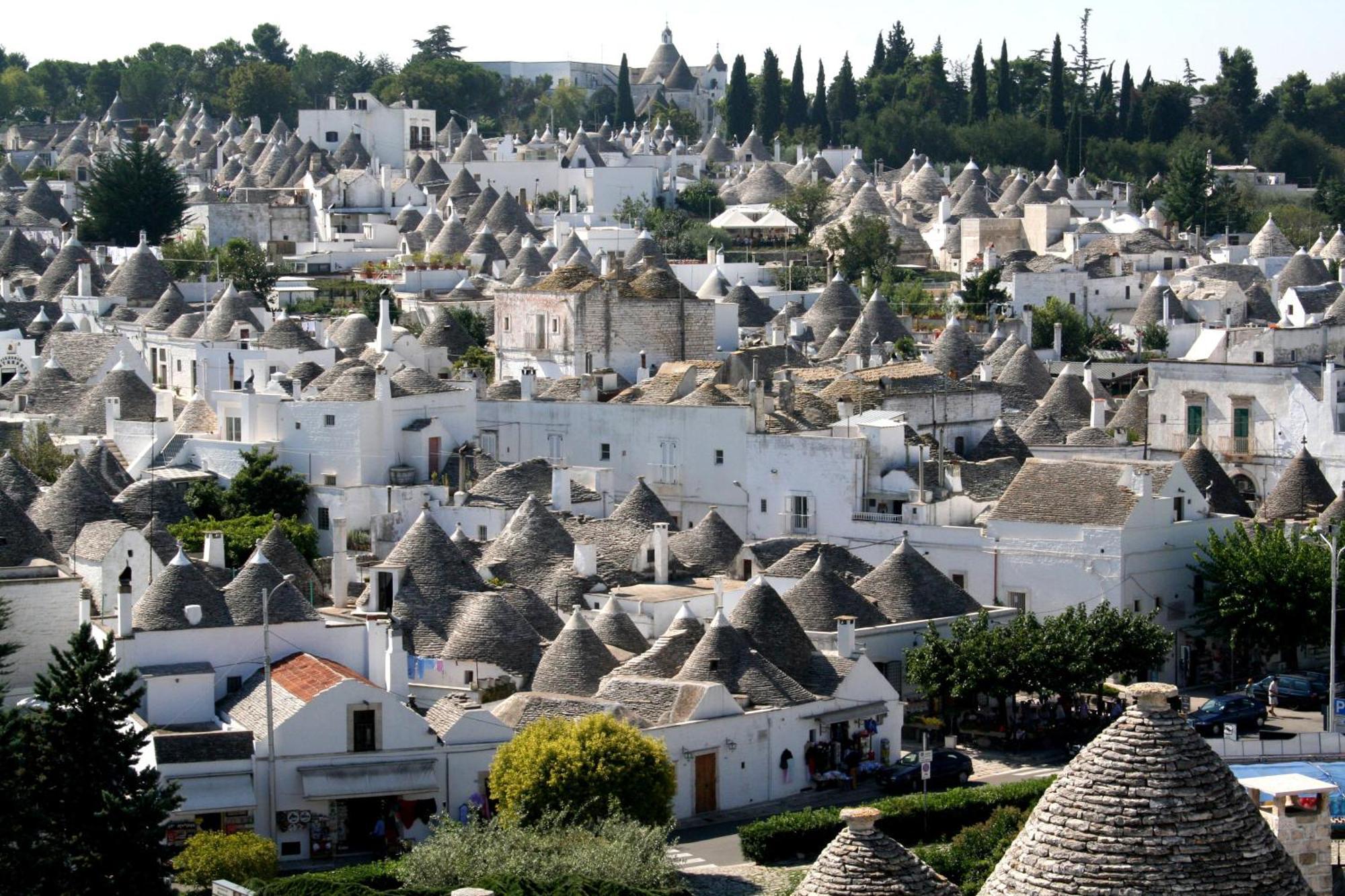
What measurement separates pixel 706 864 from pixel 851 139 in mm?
98892

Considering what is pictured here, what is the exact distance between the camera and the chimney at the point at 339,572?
47906mm

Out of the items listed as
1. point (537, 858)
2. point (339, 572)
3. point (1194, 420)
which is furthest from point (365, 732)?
point (1194, 420)

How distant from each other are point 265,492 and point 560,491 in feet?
21.4

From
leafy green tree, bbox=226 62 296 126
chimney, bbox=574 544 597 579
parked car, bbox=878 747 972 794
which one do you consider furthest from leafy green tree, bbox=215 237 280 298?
leafy green tree, bbox=226 62 296 126

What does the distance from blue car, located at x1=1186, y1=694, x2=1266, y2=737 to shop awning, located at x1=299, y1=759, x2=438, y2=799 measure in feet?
38.7

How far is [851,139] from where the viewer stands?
431ft

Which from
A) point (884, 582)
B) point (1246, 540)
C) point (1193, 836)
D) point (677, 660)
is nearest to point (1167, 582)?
point (1246, 540)

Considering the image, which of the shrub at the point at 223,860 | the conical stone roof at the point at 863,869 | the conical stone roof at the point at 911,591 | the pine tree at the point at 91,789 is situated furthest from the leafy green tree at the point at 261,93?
the conical stone roof at the point at 863,869

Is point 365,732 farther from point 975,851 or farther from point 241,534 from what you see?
point 241,534

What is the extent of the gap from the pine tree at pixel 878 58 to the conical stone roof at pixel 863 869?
130 metres

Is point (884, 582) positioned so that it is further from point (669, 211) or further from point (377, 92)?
point (377, 92)

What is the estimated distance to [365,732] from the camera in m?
37.0

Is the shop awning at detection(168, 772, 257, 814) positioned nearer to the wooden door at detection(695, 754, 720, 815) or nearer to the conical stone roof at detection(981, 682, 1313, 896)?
the wooden door at detection(695, 754, 720, 815)

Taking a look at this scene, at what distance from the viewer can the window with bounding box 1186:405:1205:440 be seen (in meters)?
60.3
